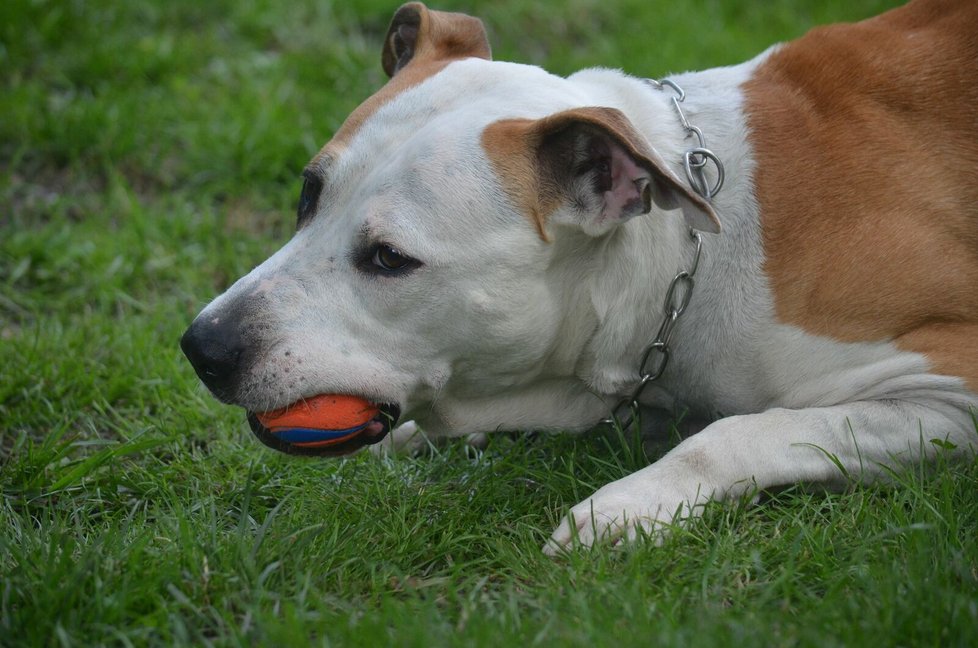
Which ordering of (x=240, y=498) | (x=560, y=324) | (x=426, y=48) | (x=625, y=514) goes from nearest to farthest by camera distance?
(x=625, y=514) < (x=560, y=324) < (x=240, y=498) < (x=426, y=48)

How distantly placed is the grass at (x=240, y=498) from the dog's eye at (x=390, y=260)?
75 centimetres

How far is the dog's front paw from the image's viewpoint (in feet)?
9.93

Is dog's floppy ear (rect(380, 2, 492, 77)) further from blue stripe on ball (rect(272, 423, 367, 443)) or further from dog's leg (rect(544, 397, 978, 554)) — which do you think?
dog's leg (rect(544, 397, 978, 554))

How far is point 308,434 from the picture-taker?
3.16 m

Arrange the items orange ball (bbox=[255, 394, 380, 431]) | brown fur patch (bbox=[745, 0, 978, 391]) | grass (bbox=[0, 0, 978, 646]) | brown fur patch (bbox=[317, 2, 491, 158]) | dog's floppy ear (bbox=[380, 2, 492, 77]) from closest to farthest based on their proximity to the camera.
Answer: grass (bbox=[0, 0, 978, 646])
orange ball (bbox=[255, 394, 380, 431])
brown fur patch (bbox=[745, 0, 978, 391])
brown fur patch (bbox=[317, 2, 491, 158])
dog's floppy ear (bbox=[380, 2, 492, 77])

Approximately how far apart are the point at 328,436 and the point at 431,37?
1.50 metres

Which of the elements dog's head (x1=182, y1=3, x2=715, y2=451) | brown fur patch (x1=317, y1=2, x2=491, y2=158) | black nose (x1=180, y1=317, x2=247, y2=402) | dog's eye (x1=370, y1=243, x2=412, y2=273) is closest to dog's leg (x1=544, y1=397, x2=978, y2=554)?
dog's head (x1=182, y1=3, x2=715, y2=451)

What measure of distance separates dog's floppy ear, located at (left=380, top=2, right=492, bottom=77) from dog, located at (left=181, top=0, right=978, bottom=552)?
156 millimetres

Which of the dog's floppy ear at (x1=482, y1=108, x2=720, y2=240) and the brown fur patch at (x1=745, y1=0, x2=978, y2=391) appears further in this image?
the brown fur patch at (x1=745, y1=0, x2=978, y2=391)

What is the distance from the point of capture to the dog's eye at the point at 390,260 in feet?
10.2

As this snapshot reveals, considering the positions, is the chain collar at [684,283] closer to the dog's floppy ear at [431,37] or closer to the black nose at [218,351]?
the dog's floppy ear at [431,37]

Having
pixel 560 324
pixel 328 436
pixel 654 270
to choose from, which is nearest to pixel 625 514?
pixel 560 324

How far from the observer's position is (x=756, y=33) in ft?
24.4

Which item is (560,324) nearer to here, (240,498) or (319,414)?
(319,414)
